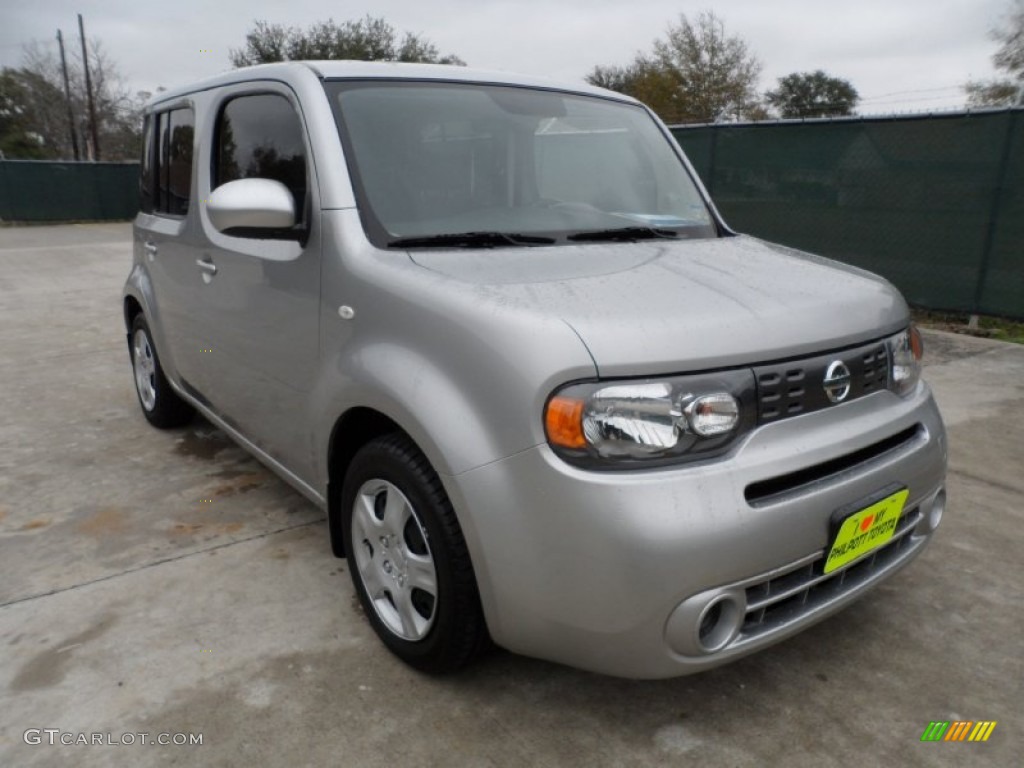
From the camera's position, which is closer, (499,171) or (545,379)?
(545,379)

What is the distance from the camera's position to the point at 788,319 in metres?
1.99

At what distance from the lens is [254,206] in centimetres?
240

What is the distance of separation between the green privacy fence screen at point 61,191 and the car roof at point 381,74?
23.1m

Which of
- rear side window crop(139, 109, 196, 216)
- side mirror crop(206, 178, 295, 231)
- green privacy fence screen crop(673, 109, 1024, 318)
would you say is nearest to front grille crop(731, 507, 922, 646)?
side mirror crop(206, 178, 295, 231)

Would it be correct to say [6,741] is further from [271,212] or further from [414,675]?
[271,212]

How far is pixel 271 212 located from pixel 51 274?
11.0 meters

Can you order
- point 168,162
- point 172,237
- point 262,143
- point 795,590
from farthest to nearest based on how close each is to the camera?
point 168,162, point 172,237, point 262,143, point 795,590

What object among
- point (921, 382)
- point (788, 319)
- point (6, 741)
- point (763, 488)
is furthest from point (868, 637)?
point (6, 741)

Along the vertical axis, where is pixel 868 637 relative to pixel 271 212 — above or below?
below

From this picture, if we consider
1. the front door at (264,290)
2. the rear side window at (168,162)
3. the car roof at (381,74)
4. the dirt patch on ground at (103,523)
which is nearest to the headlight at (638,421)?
the front door at (264,290)

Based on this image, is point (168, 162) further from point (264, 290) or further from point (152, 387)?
point (264, 290)

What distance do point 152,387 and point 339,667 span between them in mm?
2730

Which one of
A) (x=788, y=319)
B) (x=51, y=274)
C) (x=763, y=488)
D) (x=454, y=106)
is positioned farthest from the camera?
(x=51, y=274)

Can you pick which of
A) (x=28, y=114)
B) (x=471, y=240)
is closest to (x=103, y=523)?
(x=471, y=240)
